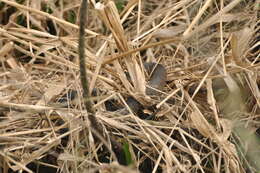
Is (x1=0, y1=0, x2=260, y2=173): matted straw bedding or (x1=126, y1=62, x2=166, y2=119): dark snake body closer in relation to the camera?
(x1=0, y1=0, x2=260, y2=173): matted straw bedding

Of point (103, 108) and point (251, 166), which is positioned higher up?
point (103, 108)

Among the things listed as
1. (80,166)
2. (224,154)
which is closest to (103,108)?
(80,166)

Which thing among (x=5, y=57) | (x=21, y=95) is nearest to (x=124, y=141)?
(x=21, y=95)

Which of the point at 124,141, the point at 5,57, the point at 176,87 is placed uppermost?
the point at 5,57

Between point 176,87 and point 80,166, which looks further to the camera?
point 176,87

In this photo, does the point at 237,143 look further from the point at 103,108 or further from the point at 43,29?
the point at 43,29

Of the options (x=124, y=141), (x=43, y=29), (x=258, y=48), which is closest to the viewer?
(x=124, y=141)

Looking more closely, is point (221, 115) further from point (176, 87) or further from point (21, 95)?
point (21, 95)

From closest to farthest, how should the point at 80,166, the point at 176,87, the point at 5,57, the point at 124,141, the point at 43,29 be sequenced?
the point at 80,166 → the point at 124,141 → the point at 176,87 → the point at 5,57 → the point at 43,29

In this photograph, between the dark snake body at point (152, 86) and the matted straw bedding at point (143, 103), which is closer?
the matted straw bedding at point (143, 103)
